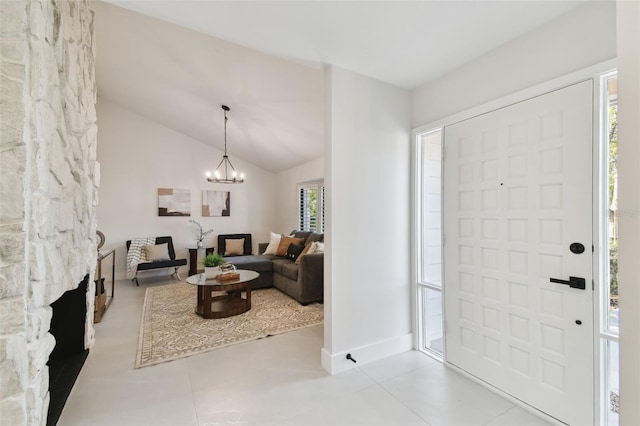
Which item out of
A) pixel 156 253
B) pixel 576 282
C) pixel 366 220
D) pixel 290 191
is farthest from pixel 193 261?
pixel 576 282

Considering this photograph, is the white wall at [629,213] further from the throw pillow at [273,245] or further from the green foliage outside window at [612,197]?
the throw pillow at [273,245]

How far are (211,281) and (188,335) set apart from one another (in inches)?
28.3

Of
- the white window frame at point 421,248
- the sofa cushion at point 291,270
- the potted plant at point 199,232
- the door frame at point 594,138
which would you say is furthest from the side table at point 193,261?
the door frame at point 594,138

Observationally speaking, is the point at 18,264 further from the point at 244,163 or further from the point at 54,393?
the point at 244,163

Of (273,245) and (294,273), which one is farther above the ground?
(273,245)

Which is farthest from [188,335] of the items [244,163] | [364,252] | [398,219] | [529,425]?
[244,163]

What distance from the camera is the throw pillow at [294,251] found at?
463 cm

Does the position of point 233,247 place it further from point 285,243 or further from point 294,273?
point 294,273

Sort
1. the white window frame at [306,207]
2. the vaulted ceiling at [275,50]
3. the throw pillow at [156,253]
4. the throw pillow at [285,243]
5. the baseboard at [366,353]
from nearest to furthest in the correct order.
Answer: the vaulted ceiling at [275,50]
the baseboard at [366,353]
the throw pillow at [285,243]
the throw pillow at [156,253]
the white window frame at [306,207]

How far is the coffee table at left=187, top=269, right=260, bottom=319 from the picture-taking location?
3.34m

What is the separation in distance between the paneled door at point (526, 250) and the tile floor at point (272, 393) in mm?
246

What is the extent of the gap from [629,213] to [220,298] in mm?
3847

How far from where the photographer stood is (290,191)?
6.36 metres

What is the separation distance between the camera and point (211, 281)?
3471 millimetres
